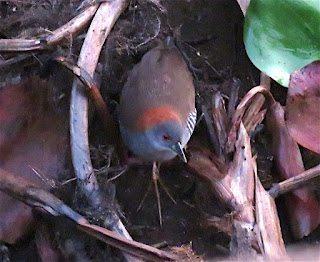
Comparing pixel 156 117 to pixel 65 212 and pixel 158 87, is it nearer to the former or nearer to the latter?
pixel 158 87

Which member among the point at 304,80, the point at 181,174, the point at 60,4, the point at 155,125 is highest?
the point at 60,4

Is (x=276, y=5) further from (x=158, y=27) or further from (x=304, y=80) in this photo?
(x=158, y=27)

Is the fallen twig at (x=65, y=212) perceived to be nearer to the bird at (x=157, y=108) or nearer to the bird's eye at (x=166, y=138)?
the bird at (x=157, y=108)

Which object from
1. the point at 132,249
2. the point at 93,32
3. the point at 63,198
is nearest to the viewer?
the point at 132,249

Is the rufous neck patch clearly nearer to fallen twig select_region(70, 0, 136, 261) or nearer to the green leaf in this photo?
fallen twig select_region(70, 0, 136, 261)

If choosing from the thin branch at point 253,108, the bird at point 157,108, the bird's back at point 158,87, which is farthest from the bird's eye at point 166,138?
the thin branch at point 253,108

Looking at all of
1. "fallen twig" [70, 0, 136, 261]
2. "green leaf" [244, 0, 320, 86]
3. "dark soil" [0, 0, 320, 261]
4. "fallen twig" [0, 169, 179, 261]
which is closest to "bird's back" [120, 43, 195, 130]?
"dark soil" [0, 0, 320, 261]

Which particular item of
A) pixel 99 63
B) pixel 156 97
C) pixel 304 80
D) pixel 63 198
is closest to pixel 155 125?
pixel 156 97

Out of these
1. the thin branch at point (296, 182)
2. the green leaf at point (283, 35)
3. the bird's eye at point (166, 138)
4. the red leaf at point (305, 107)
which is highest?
the green leaf at point (283, 35)
